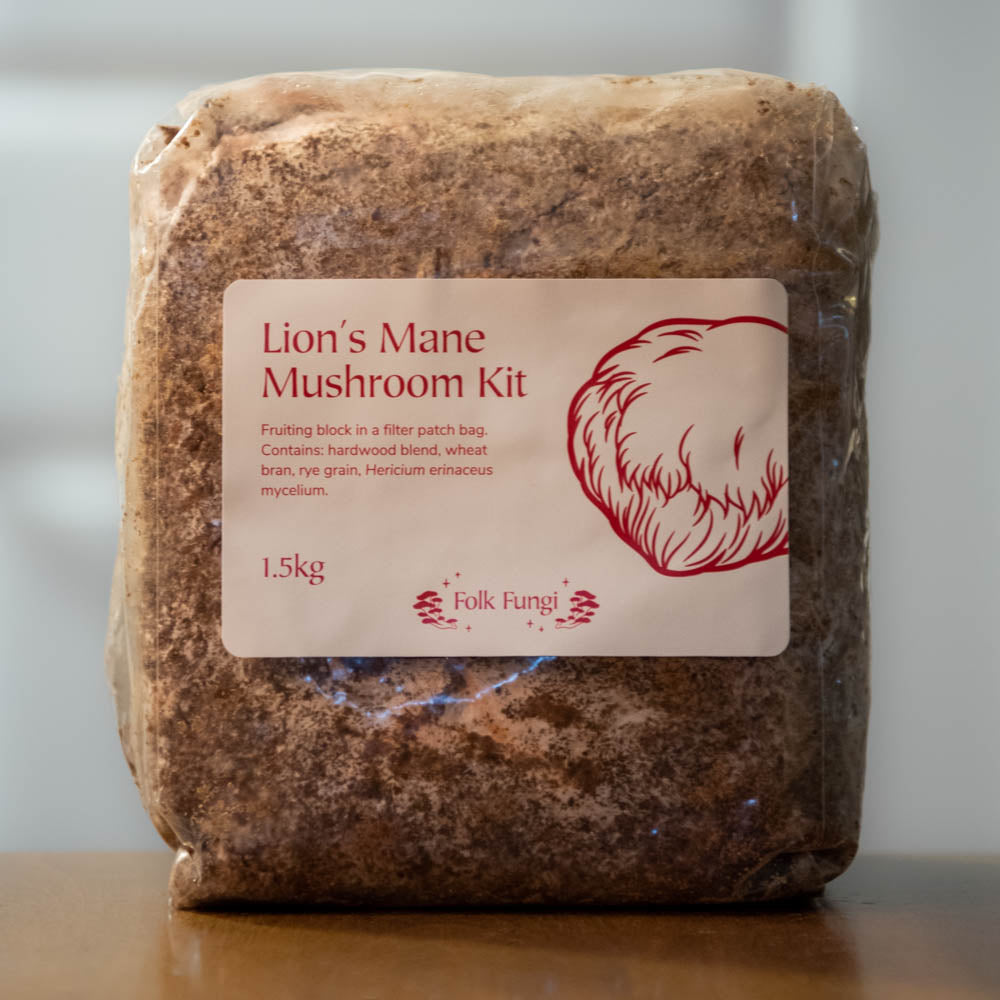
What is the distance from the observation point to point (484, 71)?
1025mm

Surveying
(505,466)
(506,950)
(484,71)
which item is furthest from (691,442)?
(484,71)

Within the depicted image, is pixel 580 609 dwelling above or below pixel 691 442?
below

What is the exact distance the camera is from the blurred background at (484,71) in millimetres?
1022

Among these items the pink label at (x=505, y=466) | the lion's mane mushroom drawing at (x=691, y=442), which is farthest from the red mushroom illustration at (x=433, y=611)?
the lion's mane mushroom drawing at (x=691, y=442)

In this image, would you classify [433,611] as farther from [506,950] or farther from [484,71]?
[484,71]

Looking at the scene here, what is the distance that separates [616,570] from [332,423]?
0.23m

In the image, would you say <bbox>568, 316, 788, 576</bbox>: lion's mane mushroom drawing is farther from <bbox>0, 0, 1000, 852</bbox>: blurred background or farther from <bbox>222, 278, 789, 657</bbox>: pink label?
<bbox>0, 0, 1000, 852</bbox>: blurred background

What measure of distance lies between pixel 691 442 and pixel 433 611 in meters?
0.22

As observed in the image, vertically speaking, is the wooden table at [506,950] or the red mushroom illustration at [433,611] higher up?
the red mushroom illustration at [433,611]

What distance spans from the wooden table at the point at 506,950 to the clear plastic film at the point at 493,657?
0.03 m

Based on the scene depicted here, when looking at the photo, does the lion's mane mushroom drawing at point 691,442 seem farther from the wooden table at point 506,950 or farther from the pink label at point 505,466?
the wooden table at point 506,950

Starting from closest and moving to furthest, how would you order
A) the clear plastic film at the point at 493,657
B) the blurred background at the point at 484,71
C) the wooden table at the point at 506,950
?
the wooden table at the point at 506,950
the clear plastic film at the point at 493,657
the blurred background at the point at 484,71

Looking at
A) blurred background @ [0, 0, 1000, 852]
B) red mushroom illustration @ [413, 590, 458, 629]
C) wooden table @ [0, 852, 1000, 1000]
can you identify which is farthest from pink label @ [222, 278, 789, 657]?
blurred background @ [0, 0, 1000, 852]

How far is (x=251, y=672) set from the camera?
750mm
